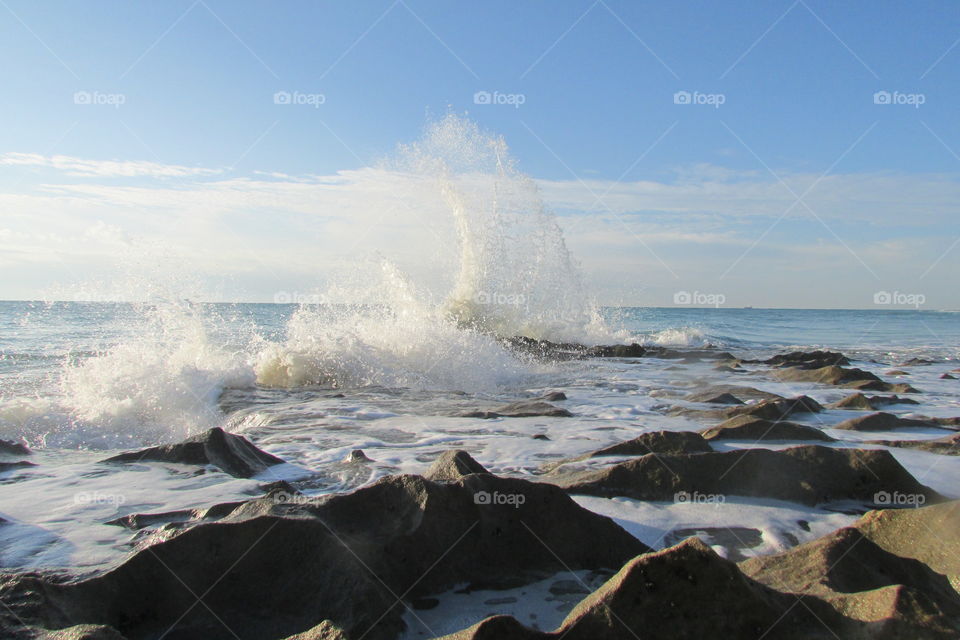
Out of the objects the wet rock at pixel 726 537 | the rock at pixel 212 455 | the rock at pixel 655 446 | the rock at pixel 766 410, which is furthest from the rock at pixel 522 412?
the wet rock at pixel 726 537

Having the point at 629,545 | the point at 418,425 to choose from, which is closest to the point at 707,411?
the point at 418,425

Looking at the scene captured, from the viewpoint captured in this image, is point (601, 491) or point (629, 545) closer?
point (629, 545)

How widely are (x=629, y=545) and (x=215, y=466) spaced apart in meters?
2.82

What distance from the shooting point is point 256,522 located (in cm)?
253

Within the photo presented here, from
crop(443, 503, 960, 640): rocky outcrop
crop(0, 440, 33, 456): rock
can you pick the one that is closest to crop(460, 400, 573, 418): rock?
crop(0, 440, 33, 456): rock

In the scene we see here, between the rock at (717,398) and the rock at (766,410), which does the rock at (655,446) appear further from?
the rock at (717,398)

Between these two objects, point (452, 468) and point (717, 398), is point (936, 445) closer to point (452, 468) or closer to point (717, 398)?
point (717, 398)

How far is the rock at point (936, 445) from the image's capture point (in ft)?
17.2

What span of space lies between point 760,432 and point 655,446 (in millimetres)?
1249

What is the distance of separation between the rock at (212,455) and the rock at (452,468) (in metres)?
1.71

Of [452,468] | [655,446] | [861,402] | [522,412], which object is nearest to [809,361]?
[861,402]

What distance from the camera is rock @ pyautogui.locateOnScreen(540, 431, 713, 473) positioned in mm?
4695

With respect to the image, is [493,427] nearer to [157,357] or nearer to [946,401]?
[157,357]

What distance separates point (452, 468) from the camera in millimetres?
3248
